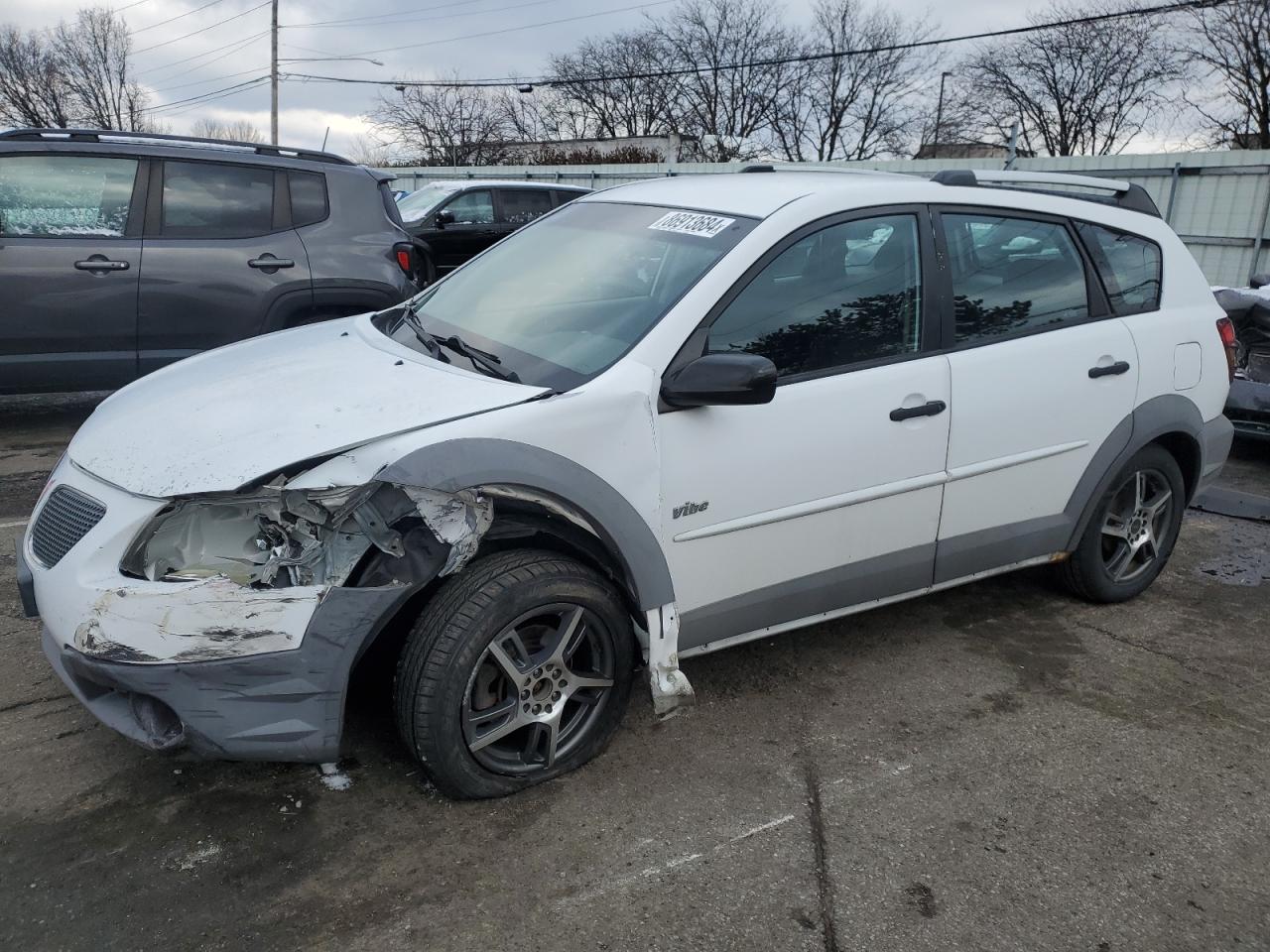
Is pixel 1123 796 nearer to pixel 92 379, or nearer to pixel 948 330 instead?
pixel 948 330

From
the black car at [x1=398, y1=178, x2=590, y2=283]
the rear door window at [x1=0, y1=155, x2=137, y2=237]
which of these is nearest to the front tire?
the rear door window at [x1=0, y1=155, x2=137, y2=237]

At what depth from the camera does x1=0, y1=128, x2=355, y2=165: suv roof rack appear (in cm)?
597

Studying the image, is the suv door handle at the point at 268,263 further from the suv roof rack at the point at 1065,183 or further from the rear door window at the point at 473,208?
the rear door window at the point at 473,208

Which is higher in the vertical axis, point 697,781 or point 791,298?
point 791,298

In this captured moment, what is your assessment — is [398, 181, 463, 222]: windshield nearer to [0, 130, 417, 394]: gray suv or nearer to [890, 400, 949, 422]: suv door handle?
[0, 130, 417, 394]: gray suv

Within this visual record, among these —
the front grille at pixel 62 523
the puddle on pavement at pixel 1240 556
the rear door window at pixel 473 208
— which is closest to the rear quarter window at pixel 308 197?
the front grille at pixel 62 523

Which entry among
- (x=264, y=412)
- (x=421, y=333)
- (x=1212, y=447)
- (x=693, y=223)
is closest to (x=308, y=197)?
(x=421, y=333)

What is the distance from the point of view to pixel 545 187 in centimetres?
1412

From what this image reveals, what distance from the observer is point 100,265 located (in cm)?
600

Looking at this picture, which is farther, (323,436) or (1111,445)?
(1111,445)

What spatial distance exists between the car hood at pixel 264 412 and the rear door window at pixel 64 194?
3476 millimetres

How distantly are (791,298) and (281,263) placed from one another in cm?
437

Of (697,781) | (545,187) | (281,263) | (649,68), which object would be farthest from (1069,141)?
(697,781)

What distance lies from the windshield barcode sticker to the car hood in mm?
869
